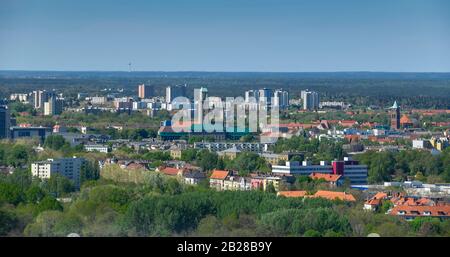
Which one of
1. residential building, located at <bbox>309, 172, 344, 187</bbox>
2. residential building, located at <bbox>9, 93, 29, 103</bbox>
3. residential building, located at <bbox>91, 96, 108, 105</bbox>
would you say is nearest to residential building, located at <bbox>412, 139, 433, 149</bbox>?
residential building, located at <bbox>309, 172, 344, 187</bbox>

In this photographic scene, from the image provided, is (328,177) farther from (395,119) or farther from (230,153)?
(395,119)

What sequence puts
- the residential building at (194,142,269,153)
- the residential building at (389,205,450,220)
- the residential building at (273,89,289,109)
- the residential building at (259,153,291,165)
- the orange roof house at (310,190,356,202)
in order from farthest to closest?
the residential building at (273,89,289,109), the residential building at (194,142,269,153), the residential building at (259,153,291,165), the orange roof house at (310,190,356,202), the residential building at (389,205,450,220)

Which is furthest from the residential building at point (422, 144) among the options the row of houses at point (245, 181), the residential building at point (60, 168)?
the residential building at point (60, 168)

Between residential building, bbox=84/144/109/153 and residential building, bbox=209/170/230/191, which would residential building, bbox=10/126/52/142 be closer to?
residential building, bbox=84/144/109/153

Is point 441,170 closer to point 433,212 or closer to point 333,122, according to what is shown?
point 433,212

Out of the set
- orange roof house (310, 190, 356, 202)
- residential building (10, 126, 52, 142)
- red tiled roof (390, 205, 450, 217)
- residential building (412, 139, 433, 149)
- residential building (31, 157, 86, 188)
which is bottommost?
residential building (412, 139, 433, 149)

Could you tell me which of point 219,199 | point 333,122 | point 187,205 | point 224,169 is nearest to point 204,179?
point 224,169

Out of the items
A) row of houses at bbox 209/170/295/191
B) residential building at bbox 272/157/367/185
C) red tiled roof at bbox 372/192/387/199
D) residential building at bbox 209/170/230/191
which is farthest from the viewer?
residential building at bbox 272/157/367/185

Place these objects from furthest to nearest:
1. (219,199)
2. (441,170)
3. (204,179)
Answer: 1. (441,170)
2. (204,179)
3. (219,199)

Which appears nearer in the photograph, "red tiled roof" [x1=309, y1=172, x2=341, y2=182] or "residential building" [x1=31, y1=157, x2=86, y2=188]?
"residential building" [x1=31, y1=157, x2=86, y2=188]

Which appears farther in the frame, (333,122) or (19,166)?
(333,122)
